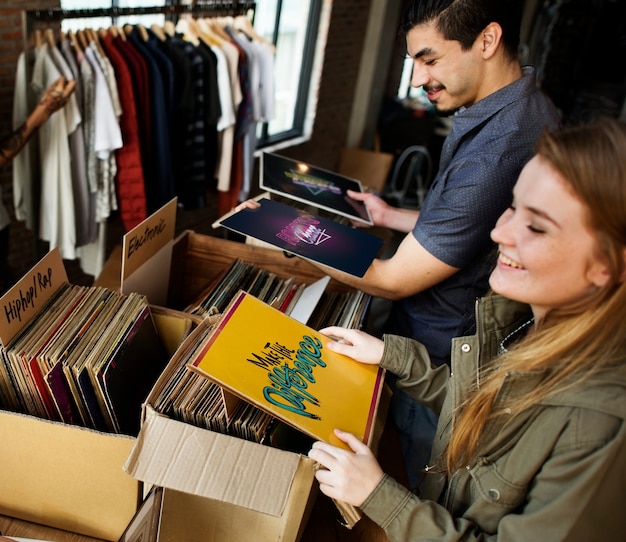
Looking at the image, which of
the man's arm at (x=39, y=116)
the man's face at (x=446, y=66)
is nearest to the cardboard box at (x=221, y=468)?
the man's face at (x=446, y=66)

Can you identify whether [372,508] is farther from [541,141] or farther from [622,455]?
[541,141]

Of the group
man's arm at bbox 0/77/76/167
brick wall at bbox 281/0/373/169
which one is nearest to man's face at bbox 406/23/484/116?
man's arm at bbox 0/77/76/167

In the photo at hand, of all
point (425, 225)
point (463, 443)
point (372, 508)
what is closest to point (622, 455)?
point (463, 443)

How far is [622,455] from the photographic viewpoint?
2.64 feet

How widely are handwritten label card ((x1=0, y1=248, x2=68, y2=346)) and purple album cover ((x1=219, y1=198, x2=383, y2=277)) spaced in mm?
388

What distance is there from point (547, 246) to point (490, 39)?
30.8 inches

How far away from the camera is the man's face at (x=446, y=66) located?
4.80 feet

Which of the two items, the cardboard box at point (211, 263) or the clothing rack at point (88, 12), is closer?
the cardboard box at point (211, 263)

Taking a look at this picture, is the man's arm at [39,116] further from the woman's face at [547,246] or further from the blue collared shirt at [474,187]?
the woman's face at [547,246]

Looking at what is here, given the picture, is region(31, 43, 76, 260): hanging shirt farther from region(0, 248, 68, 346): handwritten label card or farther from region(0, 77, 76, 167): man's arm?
region(0, 248, 68, 346): handwritten label card

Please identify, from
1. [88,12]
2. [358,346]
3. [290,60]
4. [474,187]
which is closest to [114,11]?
[88,12]

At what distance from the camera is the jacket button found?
2.99 ft

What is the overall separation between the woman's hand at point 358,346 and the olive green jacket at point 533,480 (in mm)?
180

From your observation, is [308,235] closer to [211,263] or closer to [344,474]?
[211,263]
